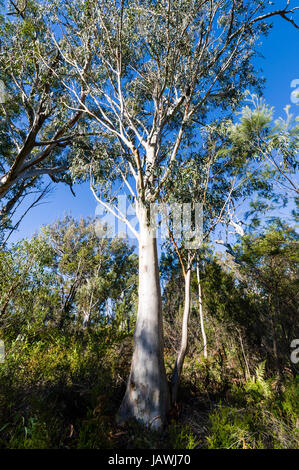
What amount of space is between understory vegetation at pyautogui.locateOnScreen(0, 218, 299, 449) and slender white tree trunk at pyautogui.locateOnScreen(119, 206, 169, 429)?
195mm

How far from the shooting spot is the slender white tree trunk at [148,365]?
304 centimetres

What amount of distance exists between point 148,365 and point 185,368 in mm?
2278

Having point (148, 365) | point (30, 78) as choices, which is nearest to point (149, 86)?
point (30, 78)

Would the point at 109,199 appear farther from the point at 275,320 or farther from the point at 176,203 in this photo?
the point at 275,320

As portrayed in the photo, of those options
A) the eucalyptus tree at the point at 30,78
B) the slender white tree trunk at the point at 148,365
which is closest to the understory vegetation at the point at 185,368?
the slender white tree trunk at the point at 148,365

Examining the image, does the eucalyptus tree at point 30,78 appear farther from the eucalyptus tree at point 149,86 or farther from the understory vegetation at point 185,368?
the understory vegetation at point 185,368

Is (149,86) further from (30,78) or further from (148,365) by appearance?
(148,365)

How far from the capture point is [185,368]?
198 inches

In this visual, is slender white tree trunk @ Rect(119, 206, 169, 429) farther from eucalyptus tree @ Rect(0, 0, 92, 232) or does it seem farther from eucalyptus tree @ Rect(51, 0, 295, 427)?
eucalyptus tree @ Rect(0, 0, 92, 232)

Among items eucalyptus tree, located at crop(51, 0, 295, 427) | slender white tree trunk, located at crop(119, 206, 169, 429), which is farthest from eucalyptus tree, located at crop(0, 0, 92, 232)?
slender white tree trunk, located at crop(119, 206, 169, 429)

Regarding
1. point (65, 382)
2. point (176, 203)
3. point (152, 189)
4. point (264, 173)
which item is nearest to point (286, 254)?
point (264, 173)

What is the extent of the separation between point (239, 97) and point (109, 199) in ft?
17.8

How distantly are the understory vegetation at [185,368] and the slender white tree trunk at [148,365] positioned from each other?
0.20 meters
